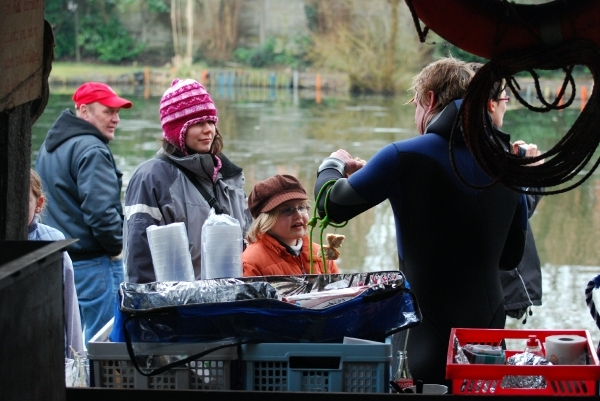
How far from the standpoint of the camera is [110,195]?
530 centimetres

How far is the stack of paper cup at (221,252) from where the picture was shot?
2959mm

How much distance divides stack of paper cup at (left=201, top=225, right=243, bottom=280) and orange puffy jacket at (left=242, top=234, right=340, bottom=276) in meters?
0.71

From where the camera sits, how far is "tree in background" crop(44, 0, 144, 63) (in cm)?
2650

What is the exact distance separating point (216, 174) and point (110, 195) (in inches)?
52.1

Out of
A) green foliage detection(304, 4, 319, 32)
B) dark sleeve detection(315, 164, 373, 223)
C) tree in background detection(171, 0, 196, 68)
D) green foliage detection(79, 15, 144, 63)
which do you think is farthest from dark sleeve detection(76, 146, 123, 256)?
green foliage detection(79, 15, 144, 63)

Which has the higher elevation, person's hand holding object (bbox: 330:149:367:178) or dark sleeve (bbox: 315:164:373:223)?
person's hand holding object (bbox: 330:149:367:178)

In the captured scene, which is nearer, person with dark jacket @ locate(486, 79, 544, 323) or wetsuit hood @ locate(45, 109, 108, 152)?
Result: person with dark jacket @ locate(486, 79, 544, 323)

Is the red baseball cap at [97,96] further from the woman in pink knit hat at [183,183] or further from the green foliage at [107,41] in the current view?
the green foliage at [107,41]

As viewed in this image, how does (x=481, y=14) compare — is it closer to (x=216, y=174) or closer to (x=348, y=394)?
(x=348, y=394)

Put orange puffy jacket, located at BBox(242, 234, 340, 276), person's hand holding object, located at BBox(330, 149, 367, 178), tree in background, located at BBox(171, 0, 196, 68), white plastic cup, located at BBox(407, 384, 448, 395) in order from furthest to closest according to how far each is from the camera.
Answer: tree in background, located at BBox(171, 0, 196, 68) → orange puffy jacket, located at BBox(242, 234, 340, 276) → person's hand holding object, located at BBox(330, 149, 367, 178) → white plastic cup, located at BBox(407, 384, 448, 395)

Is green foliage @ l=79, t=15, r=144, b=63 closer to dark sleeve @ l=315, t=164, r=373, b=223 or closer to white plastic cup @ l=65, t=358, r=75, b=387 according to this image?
dark sleeve @ l=315, t=164, r=373, b=223

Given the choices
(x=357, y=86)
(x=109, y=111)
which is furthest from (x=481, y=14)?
(x=357, y=86)

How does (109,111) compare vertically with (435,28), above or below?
below

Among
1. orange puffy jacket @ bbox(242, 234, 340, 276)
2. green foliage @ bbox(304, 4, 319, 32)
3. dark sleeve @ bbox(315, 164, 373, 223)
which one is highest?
green foliage @ bbox(304, 4, 319, 32)
